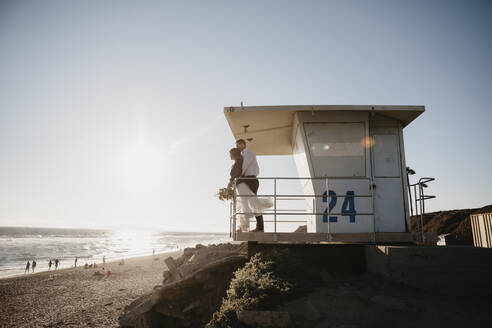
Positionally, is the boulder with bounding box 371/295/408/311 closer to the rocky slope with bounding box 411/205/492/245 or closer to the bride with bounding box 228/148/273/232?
the bride with bounding box 228/148/273/232

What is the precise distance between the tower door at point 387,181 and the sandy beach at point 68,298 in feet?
40.0

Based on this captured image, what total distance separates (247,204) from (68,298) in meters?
20.6

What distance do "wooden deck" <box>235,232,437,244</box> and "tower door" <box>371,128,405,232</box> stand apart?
817 mm

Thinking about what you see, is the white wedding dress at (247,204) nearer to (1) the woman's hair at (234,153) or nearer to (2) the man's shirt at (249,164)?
(2) the man's shirt at (249,164)

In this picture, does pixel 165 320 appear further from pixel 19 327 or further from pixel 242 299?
pixel 19 327

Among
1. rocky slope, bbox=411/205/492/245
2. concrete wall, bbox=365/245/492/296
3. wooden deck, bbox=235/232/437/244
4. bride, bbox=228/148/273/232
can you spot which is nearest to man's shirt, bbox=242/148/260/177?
bride, bbox=228/148/273/232

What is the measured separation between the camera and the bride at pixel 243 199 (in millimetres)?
7207

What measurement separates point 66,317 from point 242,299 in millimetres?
15707

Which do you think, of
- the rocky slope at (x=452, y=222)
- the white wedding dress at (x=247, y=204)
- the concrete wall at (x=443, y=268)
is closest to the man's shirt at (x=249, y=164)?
the white wedding dress at (x=247, y=204)

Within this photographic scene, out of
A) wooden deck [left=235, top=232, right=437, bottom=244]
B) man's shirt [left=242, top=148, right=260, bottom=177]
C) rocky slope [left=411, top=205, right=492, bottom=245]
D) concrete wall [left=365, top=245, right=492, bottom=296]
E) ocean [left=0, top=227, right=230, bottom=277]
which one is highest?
man's shirt [left=242, top=148, right=260, bottom=177]

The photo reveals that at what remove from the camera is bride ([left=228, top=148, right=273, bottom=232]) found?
23.6ft

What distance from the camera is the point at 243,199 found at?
24.1ft

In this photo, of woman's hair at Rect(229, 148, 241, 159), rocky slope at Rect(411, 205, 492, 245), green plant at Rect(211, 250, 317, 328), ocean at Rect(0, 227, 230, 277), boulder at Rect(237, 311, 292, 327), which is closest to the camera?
boulder at Rect(237, 311, 292, 327)

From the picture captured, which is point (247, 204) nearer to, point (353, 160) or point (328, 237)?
point (328, 237)
